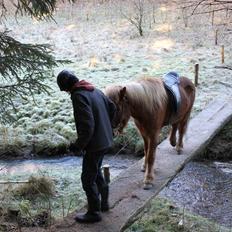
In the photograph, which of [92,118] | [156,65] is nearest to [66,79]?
[92,118]

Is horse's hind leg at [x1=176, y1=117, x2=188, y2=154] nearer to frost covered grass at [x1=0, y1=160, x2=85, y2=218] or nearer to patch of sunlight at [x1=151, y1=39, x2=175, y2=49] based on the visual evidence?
frost covered grass at [x1=0, y1=160, x2=85, y2=218]

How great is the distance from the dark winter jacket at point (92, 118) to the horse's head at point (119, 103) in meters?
0.37

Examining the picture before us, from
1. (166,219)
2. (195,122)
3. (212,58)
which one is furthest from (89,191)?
(212,58)

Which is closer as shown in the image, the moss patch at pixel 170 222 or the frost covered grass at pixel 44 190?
the moss patch at pixel 170 222

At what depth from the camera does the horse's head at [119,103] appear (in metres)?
5.26

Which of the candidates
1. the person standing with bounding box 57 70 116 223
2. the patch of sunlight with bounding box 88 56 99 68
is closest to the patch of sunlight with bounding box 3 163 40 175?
the person standing with bounding box 57 70 116 223

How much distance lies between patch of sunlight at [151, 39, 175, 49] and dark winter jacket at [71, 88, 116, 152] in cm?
1296

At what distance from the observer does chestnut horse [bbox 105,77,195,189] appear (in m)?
5.35

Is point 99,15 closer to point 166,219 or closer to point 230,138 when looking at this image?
point 230,138

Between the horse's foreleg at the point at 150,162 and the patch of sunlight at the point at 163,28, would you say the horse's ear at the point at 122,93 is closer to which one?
the horse's foreleg at the point at 150,162

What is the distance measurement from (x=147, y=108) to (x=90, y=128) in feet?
4.56

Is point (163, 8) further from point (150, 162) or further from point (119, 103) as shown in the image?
point (119, 103)

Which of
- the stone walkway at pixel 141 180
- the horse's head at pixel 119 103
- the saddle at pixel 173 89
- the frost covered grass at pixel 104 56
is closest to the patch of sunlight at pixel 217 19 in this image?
the frost covered grass at pixel 104 56

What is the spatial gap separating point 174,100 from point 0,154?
15.1 ft
